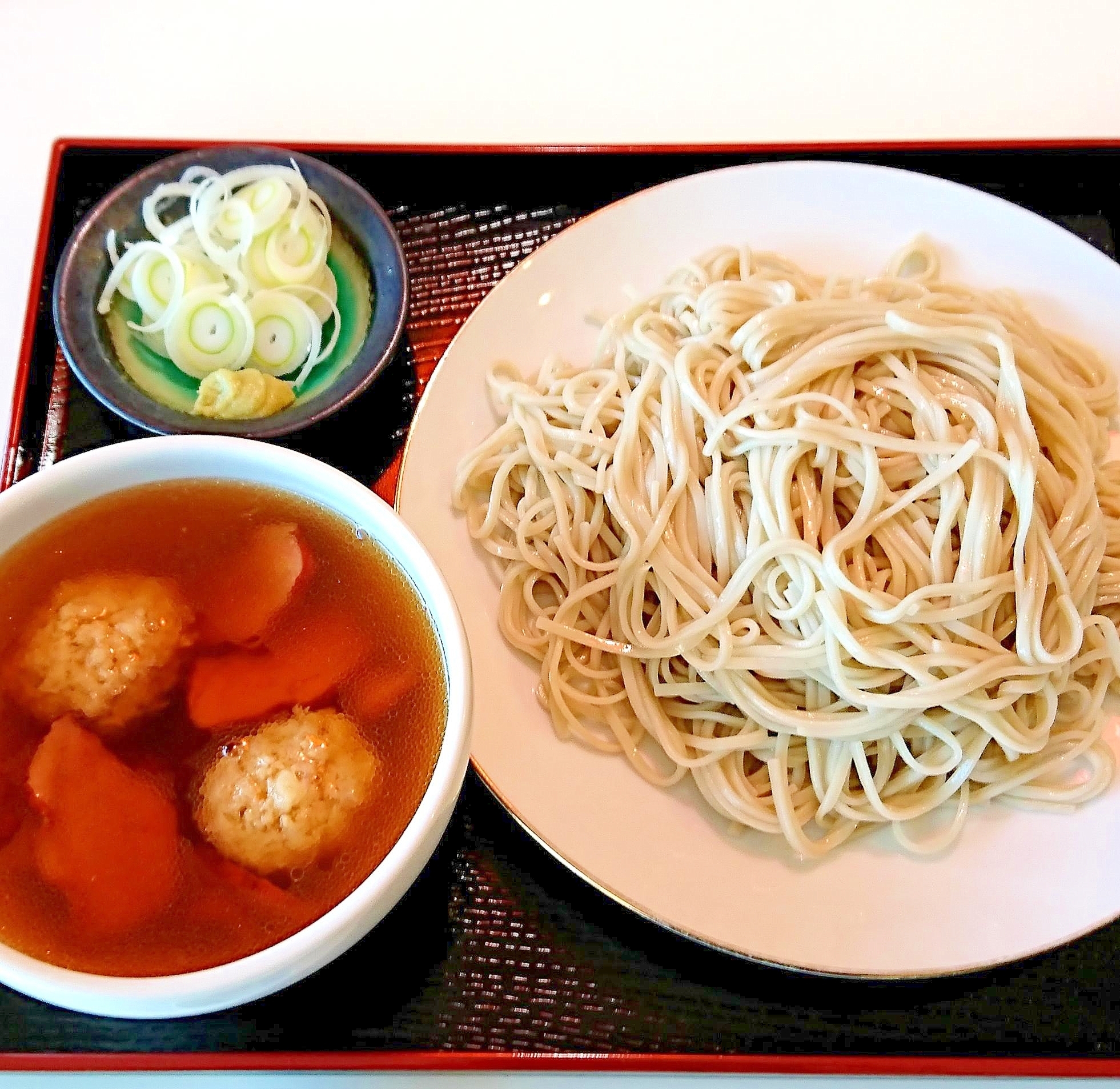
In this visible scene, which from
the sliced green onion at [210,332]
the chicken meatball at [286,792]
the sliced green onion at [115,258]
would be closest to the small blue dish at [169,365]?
the sliced green onion at [115,258]

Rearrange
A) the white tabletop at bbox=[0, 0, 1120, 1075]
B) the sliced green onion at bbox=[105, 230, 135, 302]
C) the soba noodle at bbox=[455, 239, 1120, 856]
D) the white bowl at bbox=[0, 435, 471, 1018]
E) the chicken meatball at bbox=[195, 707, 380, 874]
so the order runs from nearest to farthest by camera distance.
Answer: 1. the white bowl at bbox=[0, 435, 471, 1018]
2. the chicken meatball at bbox=[195, 707, 380, 874]
3. the soba noodle at bbox=[455, 239, 1120, 856]
4. the sliced green onion at bbox=[105, 230, 135, 302]
5. the white tabletop at bbox=[0, 0, 1120, 1075]

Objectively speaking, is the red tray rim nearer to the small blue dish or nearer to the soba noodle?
the soba noodle

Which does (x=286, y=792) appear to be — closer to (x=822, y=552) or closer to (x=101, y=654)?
(x=101, y=654)

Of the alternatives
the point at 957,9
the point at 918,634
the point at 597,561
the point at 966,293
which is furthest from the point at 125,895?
the point at 957,9

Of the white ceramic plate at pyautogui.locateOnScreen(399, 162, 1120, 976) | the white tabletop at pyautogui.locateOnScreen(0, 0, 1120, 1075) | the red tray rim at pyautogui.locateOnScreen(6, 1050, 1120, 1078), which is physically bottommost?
the red tray rim at pyautogui.locateOnScreen(6, 1050, 1120, 1078)

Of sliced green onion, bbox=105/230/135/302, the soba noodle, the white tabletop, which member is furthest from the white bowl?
the white tabletop

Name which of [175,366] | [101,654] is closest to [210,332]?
[175,366]

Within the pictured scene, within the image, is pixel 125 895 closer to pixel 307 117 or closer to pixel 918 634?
pixel 918 634

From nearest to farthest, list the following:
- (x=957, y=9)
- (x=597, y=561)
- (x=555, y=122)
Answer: (x=597, y=561) < (x=555, y=122) < (x=957, y=9)
